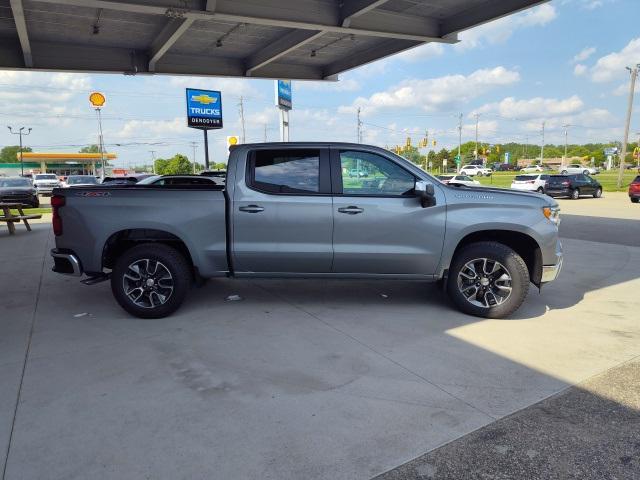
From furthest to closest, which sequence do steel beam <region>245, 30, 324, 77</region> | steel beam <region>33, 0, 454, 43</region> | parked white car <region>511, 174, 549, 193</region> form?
1. parked white car <region>511, 174, 549, 193</region>
2. steel beam <region>245, 30, 324, 77</region>
3. steel beam <region>33, 0, 454, 43</region>

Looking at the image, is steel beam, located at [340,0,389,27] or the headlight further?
steel beam, located at [340,0,389,27]

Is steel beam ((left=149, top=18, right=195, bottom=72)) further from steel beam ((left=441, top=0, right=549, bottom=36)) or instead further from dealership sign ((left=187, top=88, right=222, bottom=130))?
dealership sign ((left=187, top=88, right=222, bottom=130))

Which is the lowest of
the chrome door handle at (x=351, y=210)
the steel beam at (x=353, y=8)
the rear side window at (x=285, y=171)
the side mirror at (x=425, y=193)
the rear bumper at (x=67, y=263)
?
the rear bumper at (x=67, y=263)

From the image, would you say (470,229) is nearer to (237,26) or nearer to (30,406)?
(30,406)

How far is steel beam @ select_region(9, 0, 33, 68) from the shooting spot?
816 centimetres

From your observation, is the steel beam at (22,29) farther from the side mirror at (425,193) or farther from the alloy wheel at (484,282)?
the alloy wheel at (484,282)

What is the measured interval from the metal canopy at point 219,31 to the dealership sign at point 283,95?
280 inches

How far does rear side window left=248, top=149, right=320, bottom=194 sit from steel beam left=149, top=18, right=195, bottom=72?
556 centimetres

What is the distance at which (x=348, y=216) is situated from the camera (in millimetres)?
5254

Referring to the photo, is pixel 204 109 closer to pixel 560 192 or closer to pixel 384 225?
pixel 384 225

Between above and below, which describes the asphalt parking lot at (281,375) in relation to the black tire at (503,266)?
below

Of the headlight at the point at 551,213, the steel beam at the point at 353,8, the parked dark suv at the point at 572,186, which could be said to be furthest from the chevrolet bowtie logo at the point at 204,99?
the parked dark suv at the point at 572,186

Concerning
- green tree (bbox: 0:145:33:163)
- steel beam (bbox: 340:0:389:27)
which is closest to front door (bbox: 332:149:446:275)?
steel beam (bbox: 340:0:389:27)

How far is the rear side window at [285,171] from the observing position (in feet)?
17.6
